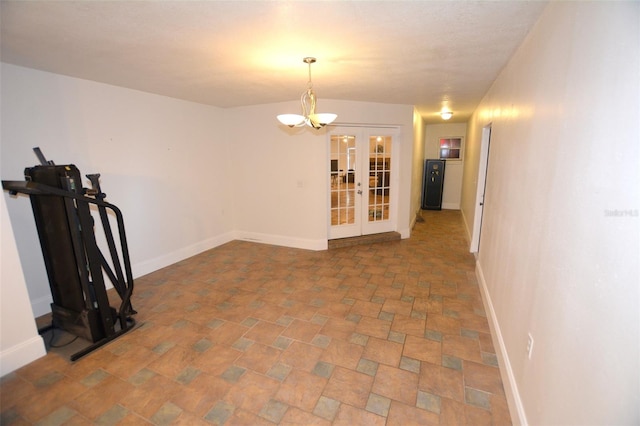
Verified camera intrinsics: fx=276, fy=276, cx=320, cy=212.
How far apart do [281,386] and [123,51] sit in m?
3.03

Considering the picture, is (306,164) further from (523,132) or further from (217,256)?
(523,132)

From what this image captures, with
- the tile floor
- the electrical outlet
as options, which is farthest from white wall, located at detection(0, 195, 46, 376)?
the electrical outlet

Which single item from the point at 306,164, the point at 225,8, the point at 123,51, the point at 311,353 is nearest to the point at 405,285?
the point at 311,353

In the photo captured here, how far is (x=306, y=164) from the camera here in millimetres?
4785

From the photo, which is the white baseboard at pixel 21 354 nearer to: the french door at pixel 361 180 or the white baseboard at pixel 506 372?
the white baseboard at pixel 506 372

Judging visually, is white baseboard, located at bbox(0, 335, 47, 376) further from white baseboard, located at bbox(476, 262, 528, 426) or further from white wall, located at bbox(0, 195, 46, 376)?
white baseboard, located at bbox(476, 262, 528, 426)

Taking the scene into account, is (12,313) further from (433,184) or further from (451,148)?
(451,148)

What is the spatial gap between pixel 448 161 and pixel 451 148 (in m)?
0.38

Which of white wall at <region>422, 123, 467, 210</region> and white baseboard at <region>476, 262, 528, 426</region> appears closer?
white baseboard at <region>476, 262, 528, 426</region>

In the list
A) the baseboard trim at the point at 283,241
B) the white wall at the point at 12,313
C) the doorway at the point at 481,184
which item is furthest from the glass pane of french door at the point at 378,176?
the white wall at the point at 12,313

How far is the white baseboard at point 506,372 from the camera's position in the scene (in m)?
1.67

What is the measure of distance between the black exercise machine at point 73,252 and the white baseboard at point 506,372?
326cm

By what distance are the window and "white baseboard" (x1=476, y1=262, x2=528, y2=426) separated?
238 inches

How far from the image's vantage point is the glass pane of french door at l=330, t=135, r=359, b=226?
496 centimetres
